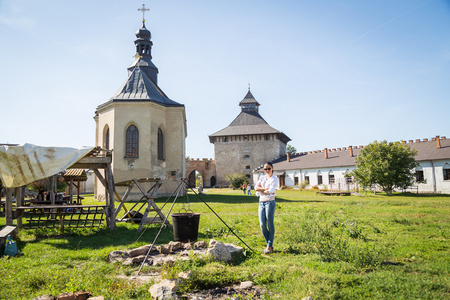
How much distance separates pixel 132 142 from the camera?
20.8 metres

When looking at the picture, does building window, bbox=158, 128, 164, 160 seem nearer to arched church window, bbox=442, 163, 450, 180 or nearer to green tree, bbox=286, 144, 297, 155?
arched church window, bbox=442, 163, 450, 180

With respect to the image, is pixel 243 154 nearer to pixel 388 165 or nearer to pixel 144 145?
pixel 388 165

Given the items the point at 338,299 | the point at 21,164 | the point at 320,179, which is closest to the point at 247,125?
the point at 320,179

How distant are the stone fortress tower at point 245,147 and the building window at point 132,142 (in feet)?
102

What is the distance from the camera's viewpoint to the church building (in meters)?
20.4

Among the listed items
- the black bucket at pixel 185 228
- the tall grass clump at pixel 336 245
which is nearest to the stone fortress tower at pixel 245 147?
the tall grass clump at pixel 336 245

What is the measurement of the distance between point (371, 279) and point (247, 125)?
164 ft

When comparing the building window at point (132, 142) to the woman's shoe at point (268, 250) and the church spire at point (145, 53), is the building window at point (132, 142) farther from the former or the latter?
the woman's shoe at point (268, 250)

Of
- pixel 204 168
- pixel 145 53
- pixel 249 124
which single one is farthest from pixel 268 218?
pixel 249 124

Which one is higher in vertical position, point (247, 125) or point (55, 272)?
point (247, 125)

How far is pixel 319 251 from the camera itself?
555 centimetres

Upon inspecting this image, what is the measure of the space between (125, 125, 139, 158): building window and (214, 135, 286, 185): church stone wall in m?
31.2

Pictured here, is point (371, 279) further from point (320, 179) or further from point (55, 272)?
point (320, 179)

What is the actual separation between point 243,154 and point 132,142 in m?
31.8
